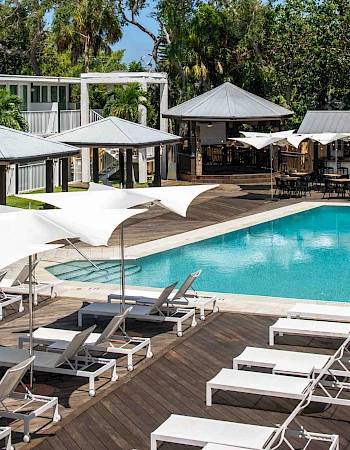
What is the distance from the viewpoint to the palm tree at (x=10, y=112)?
26.9 metres

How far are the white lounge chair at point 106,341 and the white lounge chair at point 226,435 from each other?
2.46 m

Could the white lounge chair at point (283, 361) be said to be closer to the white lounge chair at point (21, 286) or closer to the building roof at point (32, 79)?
the white lounge chair at point (21, 286)

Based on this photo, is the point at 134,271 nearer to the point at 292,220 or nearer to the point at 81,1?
the point at 292,220

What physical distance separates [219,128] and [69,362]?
26.5 metres

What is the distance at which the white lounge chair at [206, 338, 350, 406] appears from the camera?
8844 millimetres

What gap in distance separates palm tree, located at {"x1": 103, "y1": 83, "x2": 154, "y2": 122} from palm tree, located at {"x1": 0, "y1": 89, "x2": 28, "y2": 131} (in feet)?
15.9

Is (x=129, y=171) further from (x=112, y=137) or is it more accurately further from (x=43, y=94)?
(x=43, y=94)

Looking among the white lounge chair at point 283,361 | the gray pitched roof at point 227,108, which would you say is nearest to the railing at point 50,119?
the gray pitched roof at point 227,108

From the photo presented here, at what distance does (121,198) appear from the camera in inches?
453

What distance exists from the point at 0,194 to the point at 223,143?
1728 centimetres

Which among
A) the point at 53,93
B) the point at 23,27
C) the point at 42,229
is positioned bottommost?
the point at 42,229

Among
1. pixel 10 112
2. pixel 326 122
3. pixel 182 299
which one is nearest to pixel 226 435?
pixel 182 299

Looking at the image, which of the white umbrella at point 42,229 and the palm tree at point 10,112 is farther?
the palm tree at point 10,112

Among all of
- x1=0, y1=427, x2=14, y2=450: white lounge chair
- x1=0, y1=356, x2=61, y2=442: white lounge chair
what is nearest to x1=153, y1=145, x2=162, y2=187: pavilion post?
x1=0, y1=356, x2=61, y2=442: white lounge chair
